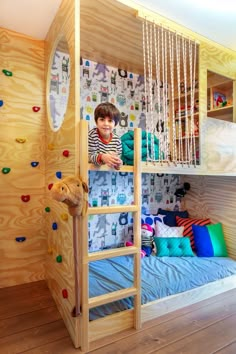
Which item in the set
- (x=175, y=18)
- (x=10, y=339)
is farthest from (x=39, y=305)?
(x=175, y=18)

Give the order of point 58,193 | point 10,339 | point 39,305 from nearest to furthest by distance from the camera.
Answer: point 58,193 → point 10,339 → point 39,305

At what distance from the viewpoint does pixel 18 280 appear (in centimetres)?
224

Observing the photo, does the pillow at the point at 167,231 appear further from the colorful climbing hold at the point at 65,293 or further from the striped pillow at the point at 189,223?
the colorful climbing hold at the point at 65,293

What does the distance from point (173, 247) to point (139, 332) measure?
108 centimetres

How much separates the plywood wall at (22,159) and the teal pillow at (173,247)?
1.17 metres

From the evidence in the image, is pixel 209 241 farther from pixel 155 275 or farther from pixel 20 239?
pixel 20 239

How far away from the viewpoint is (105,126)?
1.66 meters

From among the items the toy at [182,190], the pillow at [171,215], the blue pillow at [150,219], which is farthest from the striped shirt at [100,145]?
the toy at [182,190]

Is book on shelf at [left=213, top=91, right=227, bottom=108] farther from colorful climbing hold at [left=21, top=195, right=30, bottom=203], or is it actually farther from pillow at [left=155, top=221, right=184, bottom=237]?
colorful climbing hold at [left=21, top=195, right=30, bottom=203]

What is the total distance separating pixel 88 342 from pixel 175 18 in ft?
7.87

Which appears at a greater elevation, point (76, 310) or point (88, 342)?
point (76, 310)

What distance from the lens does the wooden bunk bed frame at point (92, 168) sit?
1432 millimetres

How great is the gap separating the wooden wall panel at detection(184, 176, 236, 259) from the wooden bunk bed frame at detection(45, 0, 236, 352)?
0.43 meters

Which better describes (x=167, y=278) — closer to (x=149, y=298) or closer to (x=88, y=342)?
(x=149, y=298)
